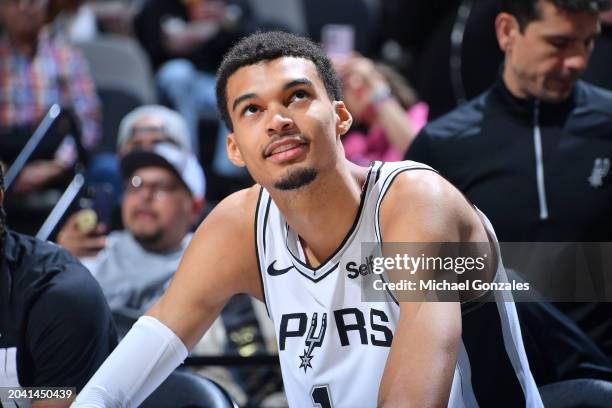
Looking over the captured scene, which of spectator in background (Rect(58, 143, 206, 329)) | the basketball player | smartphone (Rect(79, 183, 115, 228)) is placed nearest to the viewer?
the basketball player

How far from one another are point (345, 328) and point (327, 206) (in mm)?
290

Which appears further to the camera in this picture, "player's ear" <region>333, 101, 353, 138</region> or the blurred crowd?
the blurred crowd

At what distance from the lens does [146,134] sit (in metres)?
4.64

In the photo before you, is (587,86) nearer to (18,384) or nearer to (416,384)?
(416,384)

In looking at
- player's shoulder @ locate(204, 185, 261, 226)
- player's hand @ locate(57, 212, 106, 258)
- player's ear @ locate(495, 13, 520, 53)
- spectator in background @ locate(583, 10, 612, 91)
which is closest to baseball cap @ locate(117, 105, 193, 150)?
player's hand @ locate(57, 212, 106, 258)

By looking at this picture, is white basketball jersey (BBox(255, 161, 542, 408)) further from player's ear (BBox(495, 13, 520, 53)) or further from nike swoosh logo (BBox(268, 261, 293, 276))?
player's ear (BBox(495, 13, 520, 53))

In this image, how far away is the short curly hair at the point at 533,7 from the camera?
Result: 328 centimetres

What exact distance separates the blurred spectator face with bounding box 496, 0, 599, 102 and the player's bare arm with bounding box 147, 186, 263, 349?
1.30 meters

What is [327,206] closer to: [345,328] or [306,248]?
[306,248]

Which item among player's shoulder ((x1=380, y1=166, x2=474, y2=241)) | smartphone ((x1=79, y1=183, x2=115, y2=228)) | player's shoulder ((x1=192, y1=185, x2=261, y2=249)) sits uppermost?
player's shoulder ((x1=380, y1=166, x2=474, y2=241))

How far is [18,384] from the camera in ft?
8.30

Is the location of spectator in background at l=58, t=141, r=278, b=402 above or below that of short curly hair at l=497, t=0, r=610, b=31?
below

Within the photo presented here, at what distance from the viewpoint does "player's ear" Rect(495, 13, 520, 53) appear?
11.3 ft
